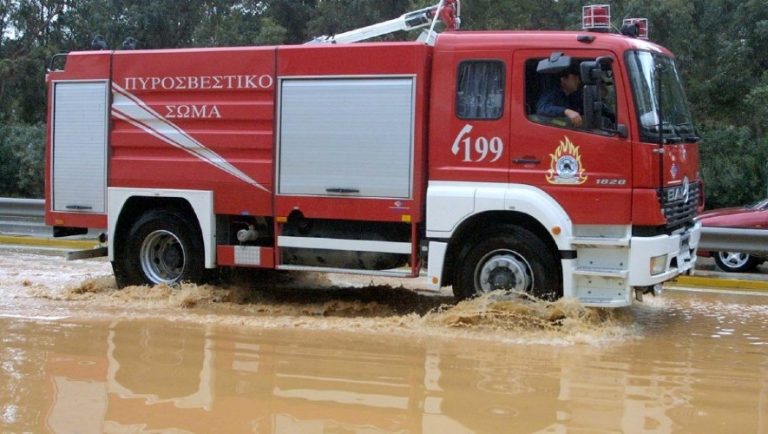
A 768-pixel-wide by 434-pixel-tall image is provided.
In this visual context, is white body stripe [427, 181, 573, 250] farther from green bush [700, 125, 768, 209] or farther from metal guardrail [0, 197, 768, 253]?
green bush [700, 125, 768, 209]

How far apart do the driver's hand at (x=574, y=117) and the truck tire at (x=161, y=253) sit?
12.7 feet

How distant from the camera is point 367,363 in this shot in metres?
6.77

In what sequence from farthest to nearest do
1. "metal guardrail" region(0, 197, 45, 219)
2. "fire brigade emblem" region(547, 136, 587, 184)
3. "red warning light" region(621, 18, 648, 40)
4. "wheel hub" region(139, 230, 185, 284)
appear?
"metal guardrail" region(0, 197, 45, 219) → "wheel hub" region(139, 230, 185, 284) → "red warning light" region(621, 18, 648, 40) → "fire brigade emblem" region(547, 136, 587, 184)

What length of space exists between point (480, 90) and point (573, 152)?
3.23 feet

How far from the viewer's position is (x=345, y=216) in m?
8.60

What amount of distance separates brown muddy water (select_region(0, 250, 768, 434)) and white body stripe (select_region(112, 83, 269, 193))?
1.25 m

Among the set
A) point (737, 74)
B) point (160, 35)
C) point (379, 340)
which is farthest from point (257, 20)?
point (379, 340)

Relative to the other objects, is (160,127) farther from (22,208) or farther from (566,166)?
(22,208)

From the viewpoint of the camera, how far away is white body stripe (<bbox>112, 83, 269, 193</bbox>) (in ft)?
29.8

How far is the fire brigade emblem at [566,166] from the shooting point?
7793 millimetres

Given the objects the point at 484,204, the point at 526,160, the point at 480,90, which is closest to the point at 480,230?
the point at 484,204

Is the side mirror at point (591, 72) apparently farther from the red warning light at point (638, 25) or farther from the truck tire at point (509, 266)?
the truck tire at point (509, 266)

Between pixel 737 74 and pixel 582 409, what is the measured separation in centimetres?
1426


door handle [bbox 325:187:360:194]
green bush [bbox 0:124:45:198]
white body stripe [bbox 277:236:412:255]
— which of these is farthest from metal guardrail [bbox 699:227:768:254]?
green bush [bbox 0:124:45:198]
